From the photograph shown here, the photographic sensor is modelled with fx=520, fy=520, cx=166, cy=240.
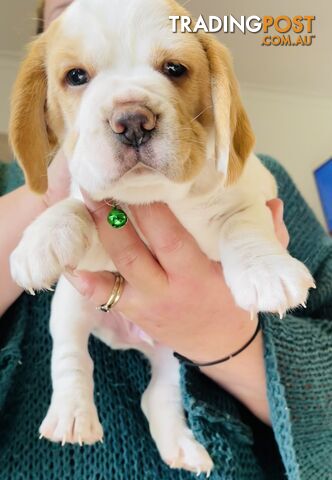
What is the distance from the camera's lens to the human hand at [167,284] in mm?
945

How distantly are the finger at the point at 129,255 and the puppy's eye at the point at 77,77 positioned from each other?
22 centimetres

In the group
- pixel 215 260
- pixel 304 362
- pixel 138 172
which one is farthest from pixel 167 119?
pixel 304 362

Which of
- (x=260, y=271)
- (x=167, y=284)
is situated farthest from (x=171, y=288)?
(x=260, y=271)

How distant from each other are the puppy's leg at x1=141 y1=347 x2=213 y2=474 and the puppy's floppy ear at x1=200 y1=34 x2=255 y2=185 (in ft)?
1.67

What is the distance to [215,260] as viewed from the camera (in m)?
1.01

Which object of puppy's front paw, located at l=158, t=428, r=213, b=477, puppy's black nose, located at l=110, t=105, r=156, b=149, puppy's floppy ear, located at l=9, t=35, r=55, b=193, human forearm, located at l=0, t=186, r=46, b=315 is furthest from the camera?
human forearm, located at l=0, t=186, r=46, b=315

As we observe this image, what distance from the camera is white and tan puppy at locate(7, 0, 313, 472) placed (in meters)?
0.74

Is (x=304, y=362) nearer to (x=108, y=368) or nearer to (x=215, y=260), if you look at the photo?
(x=215, y=260)

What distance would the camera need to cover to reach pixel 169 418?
1.10 metres

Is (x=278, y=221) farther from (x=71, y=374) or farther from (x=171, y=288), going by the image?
(x=71, y=374)

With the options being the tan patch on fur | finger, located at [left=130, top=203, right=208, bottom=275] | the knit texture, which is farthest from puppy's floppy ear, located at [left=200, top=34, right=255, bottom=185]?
the knit texture

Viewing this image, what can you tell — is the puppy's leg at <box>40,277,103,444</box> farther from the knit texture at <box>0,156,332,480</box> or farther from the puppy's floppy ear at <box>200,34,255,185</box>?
the puppy's floppy ear at <box>200,34,255,185</box>

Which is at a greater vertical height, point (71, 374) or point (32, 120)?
point (32, 120)

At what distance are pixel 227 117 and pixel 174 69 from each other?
117 mm
